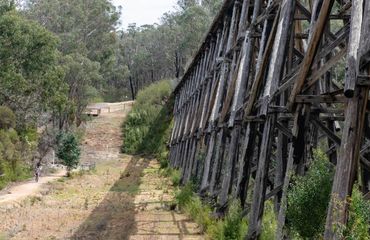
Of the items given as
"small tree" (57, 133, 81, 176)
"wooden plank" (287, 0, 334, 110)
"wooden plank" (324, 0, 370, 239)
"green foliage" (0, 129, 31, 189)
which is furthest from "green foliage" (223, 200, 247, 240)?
"small tree" (57, 133, 81, 176)

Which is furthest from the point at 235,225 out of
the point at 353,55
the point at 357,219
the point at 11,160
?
the point at 11,160

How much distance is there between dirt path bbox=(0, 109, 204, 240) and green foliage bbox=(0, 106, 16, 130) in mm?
3157

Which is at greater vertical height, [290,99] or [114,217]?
[290,99]

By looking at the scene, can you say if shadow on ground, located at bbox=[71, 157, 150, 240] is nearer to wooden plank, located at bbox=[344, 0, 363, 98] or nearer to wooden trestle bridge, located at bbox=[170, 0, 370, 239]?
wooden trestle bridge, located at bbox=[170, 0, 370, 239]

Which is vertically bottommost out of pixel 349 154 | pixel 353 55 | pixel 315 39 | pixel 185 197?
pixel 185 197

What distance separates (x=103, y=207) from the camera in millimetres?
14945

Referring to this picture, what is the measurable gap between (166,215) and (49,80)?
13463 millimetres

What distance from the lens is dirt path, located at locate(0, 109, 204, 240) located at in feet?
35.2

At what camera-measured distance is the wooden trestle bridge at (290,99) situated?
14.4 ft

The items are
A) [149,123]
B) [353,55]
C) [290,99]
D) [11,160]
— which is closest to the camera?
[353,55]

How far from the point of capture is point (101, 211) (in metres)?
14.1

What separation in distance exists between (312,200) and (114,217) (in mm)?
8534

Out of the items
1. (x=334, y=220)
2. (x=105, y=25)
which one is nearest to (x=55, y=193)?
(x=334, y=220)

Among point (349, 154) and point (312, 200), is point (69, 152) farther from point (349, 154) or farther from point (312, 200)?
point (349, 154)
